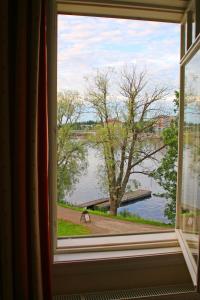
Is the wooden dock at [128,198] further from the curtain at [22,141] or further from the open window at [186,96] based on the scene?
the curtain at [22,141]

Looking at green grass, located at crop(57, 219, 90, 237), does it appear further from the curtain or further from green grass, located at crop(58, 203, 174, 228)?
the curtain

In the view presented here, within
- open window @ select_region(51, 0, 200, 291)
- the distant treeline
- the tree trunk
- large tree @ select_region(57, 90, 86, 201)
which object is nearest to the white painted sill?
open window @ select_region(51, 0, 200, 291)

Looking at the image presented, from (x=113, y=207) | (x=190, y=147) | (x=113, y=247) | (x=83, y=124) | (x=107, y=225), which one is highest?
(x=83, y=124)

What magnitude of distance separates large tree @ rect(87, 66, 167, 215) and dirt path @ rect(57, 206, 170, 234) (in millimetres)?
89

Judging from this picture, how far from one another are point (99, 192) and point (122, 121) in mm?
512

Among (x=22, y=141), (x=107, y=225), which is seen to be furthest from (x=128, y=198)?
(x=22, y=141)

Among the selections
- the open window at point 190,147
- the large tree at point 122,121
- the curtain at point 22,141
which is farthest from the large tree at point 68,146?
the open window at point 190,147

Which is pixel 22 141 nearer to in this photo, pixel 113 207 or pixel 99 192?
pixel 99 192

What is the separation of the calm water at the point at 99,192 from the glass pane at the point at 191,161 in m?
0.20

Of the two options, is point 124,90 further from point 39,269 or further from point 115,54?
point 39,269

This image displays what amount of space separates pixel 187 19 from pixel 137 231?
4.81 ft

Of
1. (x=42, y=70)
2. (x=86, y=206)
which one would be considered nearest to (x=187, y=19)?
(x=42, y=70)

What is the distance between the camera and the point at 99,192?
204 cm

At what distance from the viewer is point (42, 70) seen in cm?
147
